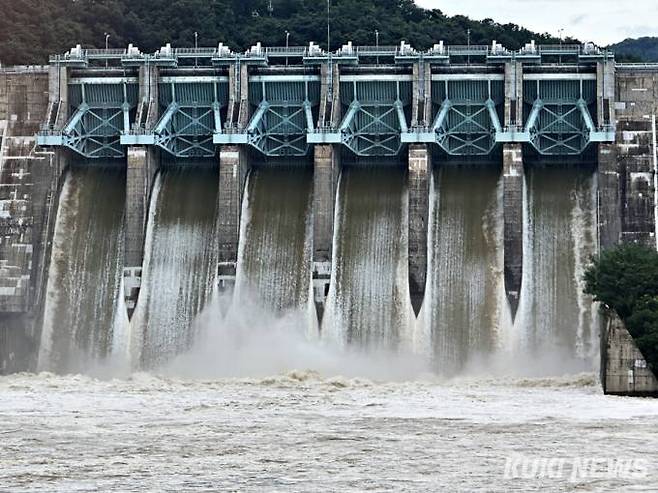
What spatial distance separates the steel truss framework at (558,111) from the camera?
83.4 meters

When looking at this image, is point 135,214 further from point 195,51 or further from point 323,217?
point 195,51

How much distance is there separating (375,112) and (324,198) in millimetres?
6445

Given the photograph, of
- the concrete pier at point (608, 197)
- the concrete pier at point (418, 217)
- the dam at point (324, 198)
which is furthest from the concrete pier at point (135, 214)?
the concrete pier at point (608, 197)

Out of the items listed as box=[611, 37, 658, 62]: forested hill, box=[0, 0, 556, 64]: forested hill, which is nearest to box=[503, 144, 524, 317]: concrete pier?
box=[0, 0, 556, 64]: forested hill

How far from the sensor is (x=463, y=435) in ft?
163

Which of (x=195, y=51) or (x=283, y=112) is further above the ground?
(x=195, y=51)

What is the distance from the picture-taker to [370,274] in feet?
262

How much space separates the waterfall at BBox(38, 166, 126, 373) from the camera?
80.5 metres

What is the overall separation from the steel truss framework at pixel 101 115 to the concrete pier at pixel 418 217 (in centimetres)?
1396

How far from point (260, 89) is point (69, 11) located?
113 ft

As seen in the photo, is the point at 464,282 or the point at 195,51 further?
the point at 195,51

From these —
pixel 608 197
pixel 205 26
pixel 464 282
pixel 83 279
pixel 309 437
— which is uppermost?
pixel 205 26

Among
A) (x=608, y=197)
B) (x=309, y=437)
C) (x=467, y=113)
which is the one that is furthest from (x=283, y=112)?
(x=309, y=437)

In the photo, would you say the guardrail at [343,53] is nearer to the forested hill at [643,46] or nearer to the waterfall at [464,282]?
the waterfall at [464,282]
